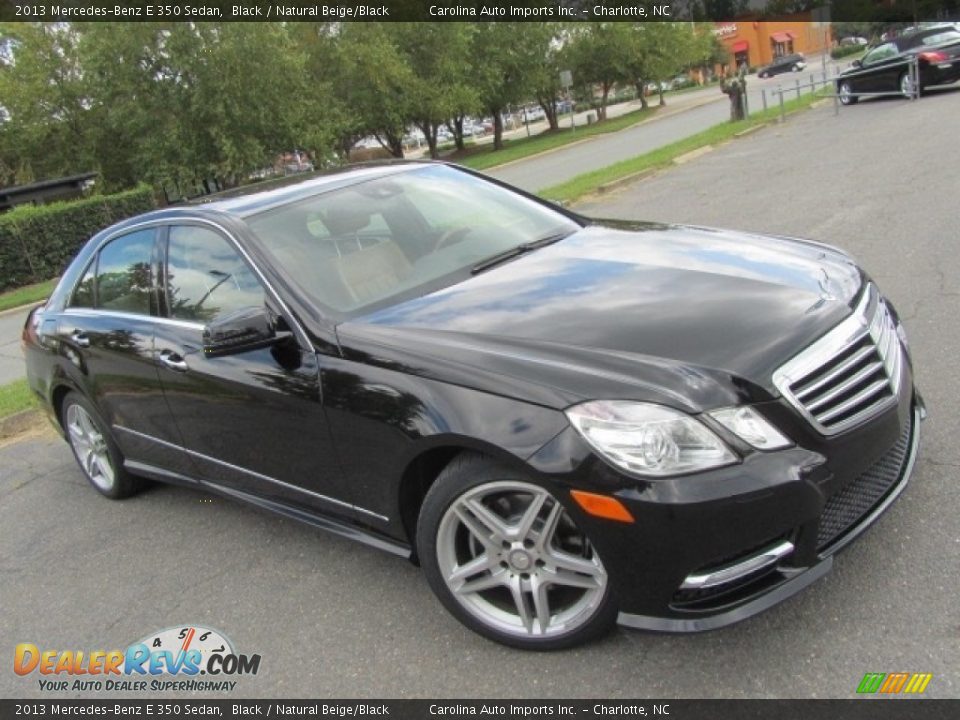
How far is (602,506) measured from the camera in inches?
99.0

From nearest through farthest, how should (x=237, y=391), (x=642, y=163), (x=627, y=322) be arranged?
(x=627, y=322) → (x=237, y=391) → (x=642, y=163)

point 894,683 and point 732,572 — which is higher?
point 732,572

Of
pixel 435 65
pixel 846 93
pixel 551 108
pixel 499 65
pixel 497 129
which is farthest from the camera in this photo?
pixel 551 108

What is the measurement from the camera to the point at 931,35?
2125cm

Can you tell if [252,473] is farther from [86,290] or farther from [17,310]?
[17,310]

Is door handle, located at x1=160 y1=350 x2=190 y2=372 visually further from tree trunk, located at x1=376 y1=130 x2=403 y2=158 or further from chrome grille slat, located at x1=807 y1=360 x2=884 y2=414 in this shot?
tree trunk, located at x1=376 y1=130 x2=403 y2=158

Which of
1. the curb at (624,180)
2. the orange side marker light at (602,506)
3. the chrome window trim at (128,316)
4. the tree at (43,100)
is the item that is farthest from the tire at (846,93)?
the tree at (43,100)

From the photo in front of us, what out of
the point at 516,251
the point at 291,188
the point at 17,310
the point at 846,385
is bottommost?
the point at 17,310

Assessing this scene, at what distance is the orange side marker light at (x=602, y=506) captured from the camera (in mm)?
2486

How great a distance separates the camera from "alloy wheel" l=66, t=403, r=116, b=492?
4887mm

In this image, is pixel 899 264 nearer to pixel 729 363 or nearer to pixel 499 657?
pixel 729 363

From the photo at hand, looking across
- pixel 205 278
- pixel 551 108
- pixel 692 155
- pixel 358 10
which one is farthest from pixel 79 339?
pixel 551 108

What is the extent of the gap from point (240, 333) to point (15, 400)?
5087 mm
